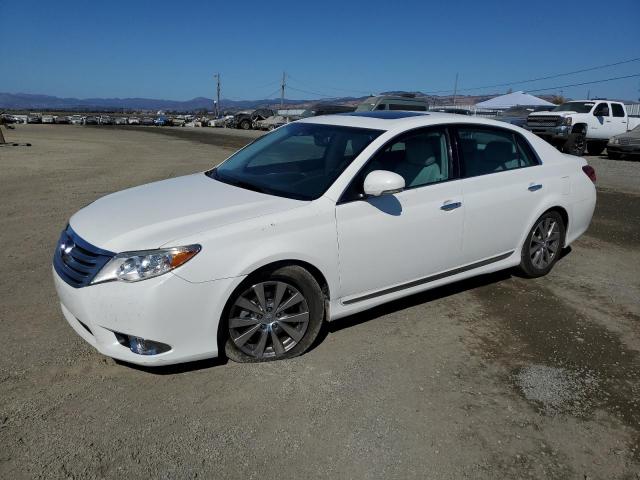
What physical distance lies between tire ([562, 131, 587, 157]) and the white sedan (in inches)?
580

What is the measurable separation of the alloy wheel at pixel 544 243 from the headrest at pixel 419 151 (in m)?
1.46

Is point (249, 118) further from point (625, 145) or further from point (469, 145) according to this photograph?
point (469, 145)

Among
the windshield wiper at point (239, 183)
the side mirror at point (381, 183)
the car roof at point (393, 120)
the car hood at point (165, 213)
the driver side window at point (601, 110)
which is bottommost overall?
the car hood at point (165, 213)

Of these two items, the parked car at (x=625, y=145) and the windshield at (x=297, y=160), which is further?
the parked car at (x=625, y=145)

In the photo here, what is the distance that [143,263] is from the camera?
3.01 metres

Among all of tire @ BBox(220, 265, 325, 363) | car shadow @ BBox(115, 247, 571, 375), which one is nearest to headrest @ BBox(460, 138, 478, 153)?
car shadow @ BBox(115, 247, 571, 375)

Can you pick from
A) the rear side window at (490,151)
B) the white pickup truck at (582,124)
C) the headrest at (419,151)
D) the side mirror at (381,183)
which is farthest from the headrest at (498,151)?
the white pickup truck at (582,124)

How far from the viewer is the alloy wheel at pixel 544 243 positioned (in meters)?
5.04

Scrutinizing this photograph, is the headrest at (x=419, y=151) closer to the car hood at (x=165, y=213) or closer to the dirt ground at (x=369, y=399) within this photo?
the car hood at (x=165, y=213)

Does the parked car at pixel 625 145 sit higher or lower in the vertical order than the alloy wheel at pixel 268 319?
higher

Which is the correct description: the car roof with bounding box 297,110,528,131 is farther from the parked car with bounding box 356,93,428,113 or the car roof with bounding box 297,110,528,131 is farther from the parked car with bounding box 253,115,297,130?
the parked car with bounding box 253,115,297,130

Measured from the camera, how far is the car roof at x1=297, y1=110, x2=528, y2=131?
13.6ft

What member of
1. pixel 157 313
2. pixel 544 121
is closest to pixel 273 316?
pixel 157 313

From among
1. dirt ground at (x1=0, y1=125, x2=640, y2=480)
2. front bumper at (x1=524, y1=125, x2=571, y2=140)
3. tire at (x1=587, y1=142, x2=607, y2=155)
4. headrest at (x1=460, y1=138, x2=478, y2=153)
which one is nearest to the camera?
dirt ground at (x1=0, y1=125, x2=640, y2=480)
